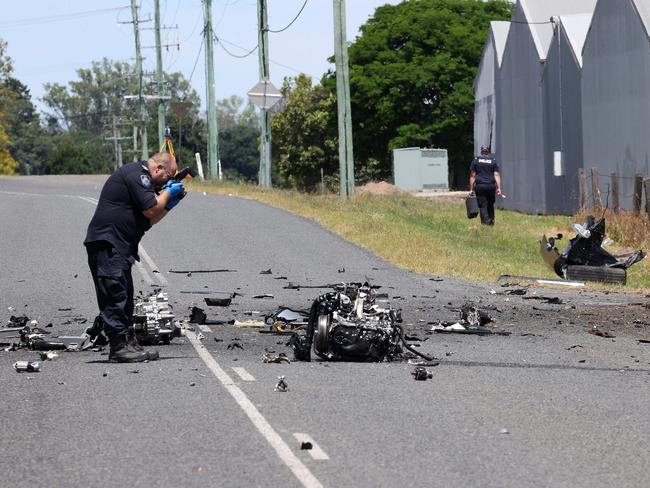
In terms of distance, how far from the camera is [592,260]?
71.3ft

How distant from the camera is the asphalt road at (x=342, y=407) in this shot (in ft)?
24.6

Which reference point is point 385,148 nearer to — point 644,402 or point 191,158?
point 191,158

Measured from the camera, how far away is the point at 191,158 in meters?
130

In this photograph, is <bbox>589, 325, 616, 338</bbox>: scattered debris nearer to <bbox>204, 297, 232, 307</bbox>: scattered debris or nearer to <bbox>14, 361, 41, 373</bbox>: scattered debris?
<bbox>204, 297, 232, 307</bbox>: scattered debris

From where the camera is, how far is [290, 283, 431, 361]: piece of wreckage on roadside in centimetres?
1196

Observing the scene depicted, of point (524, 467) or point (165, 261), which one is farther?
point (165, 261)

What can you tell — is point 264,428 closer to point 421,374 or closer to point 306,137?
point 421,374

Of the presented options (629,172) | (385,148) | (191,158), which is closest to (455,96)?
(385,148)

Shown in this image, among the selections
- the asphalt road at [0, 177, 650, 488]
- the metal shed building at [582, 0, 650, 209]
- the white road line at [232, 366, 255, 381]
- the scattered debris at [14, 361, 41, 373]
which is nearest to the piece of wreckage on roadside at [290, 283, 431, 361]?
the asphalt road at [0, 177, 650, 488]

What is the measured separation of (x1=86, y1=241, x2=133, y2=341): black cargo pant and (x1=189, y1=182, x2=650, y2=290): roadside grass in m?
10.4

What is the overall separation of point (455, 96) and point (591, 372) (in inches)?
2732

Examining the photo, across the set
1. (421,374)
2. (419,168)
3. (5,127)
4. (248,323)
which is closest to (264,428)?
(421,374)

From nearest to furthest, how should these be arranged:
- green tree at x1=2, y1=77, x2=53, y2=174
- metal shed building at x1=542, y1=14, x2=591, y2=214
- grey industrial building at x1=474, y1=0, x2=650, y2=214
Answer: grey industrial building at x1=474, y1=0, x2=650, y2=214, metal shed building at x1=542, y1=14, x2=591, y2=214, green tree at x1=2, y1=77, x2=53, y2=174

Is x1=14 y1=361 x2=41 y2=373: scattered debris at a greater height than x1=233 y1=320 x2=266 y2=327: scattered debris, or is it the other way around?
x1=14 y1=361 x2=41 y2=373: scattered debris
